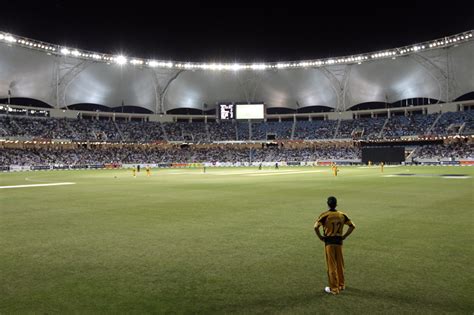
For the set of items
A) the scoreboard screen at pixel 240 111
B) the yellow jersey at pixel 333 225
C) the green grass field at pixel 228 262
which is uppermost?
the scoreboard screen at pixel 240 111

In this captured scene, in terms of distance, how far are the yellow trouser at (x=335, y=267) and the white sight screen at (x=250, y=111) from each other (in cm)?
6356

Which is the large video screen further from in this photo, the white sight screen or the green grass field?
the green grass field

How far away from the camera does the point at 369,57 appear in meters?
74.9

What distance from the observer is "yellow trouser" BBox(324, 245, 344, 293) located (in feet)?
21.1

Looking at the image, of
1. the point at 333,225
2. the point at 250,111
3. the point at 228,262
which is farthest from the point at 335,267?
the point at 250,111

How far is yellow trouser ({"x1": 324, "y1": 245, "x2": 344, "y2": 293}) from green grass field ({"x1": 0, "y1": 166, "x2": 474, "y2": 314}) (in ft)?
0.62

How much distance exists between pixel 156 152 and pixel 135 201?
72878 millimetres

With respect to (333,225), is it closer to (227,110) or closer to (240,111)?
(227,110)

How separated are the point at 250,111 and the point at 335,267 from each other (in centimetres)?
6494

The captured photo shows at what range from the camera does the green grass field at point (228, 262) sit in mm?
6016

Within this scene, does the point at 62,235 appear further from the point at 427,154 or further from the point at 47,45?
the point at 427,154

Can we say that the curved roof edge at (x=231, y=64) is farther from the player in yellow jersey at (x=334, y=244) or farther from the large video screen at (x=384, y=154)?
the player in yellow jersey at (x=334, y=244)

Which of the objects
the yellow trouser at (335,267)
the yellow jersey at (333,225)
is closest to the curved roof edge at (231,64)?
the yellow jersey at (333,225)

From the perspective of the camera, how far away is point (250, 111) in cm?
7056
